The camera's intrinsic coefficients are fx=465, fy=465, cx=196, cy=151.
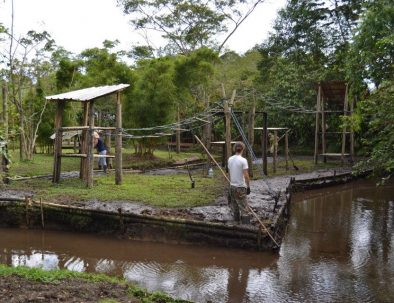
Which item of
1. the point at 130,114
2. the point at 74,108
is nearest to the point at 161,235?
the point at 130,114

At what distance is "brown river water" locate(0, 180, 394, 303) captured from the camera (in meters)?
6.68

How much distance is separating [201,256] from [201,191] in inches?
177

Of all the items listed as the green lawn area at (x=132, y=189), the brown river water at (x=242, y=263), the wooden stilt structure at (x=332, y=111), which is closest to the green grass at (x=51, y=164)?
the green lawn area at (x=132, y=189)

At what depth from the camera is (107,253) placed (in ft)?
27.6

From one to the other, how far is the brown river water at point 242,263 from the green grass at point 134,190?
5.37 feet

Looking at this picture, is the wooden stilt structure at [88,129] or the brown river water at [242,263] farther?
the wooden stilt structure at [88,129]

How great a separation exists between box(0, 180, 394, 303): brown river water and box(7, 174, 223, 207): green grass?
1.64 m

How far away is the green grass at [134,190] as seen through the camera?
10.9 m

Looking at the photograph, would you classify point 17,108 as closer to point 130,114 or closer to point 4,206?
point 130,114

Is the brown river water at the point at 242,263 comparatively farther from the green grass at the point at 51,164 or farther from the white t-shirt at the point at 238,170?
the green grass at the point at 51,164

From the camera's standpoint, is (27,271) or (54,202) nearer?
(27,271)

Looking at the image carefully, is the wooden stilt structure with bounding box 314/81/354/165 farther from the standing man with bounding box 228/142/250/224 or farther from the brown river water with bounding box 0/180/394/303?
the standing man with bounding box 228/142/250/224

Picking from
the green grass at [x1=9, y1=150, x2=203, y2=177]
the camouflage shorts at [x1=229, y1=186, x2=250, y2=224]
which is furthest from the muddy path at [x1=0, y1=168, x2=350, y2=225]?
the green grass at [x1=9, y1=150, x2=203, y2=177]

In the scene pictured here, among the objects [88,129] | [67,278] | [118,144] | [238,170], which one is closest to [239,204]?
[238,170]
